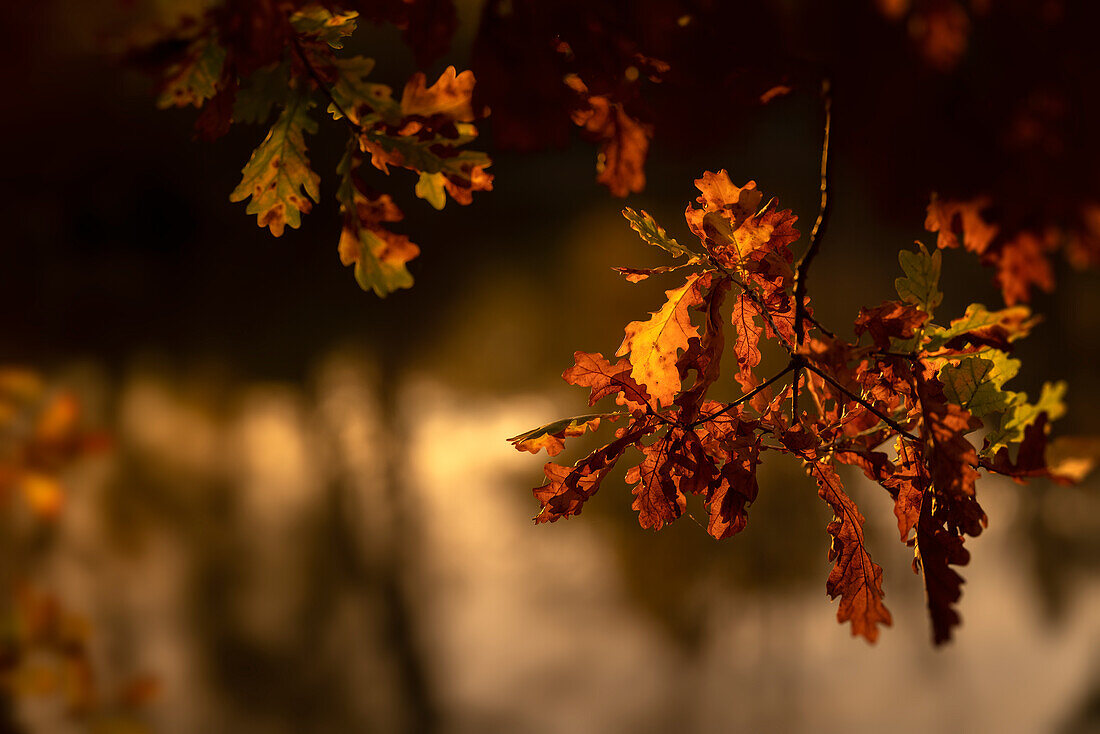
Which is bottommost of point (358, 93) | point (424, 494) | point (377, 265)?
point (377, 265)

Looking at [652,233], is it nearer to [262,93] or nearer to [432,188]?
[432,188]

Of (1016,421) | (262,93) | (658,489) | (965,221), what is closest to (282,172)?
(262,93)

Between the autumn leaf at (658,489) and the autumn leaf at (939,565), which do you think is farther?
the autumn leaf at (658,489)

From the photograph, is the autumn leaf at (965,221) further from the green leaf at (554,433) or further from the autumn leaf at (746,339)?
the green leaf at (554,433)

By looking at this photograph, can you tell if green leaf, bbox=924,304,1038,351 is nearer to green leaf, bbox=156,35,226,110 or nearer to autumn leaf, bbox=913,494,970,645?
autumn leaf, bbox=913,494,970,645

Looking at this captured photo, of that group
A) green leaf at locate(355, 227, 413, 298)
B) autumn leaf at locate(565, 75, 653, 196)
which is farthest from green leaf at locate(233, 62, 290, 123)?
autumn leaf at locate(565, 75, 653, 196)

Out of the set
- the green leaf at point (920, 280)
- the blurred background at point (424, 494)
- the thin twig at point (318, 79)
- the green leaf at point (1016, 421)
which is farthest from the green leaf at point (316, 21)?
the blurred background at point (424, 494)
